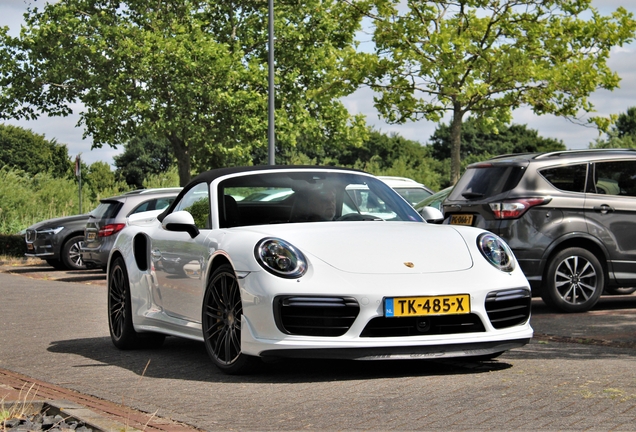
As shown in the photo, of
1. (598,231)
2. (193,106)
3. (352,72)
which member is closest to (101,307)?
(598,231)

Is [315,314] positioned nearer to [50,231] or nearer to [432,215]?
[432,215]

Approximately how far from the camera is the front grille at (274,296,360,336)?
21.1ft

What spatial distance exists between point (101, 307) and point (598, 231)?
608 centimetres

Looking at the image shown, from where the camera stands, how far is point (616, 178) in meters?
11.5

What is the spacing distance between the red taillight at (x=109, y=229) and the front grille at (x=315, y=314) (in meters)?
12.4

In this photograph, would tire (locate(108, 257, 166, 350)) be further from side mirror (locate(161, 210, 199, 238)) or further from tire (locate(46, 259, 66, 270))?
tire (locate(46, 259, 66, 270))

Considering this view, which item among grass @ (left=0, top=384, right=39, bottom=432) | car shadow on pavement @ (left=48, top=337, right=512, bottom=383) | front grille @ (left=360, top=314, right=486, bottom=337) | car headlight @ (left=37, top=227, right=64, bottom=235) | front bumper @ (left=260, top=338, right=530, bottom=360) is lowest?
car shadow on pavement @ (left=48, top=337, right=512, bottom=383)

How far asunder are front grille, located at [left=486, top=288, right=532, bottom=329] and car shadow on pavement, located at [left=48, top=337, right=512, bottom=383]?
13.0 inches

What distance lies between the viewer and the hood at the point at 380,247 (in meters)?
6.64

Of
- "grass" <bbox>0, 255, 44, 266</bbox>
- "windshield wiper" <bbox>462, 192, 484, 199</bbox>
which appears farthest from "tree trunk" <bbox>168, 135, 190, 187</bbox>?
"windshield wiper" <bbox>462, 192, 484, 199</bbox>

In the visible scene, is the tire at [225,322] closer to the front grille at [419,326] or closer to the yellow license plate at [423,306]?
the front grille at [419,326]

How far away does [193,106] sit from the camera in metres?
36.2

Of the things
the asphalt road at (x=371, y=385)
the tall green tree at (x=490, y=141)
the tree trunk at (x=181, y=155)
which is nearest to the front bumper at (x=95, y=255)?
the asphalt road at (x=371, y=385)

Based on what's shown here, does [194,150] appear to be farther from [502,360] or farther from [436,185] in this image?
[502,360]
